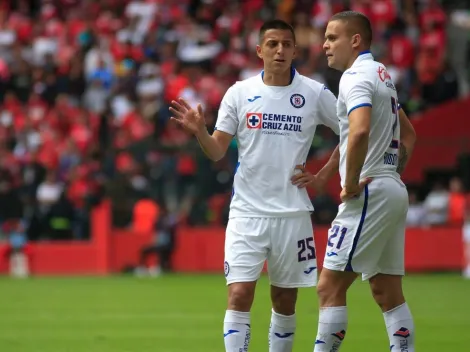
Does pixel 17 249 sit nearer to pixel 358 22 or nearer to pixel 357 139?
pixel 358 22

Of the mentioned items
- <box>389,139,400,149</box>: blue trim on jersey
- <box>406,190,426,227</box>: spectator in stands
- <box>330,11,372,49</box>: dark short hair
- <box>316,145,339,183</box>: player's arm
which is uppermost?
<box>330,11,372,49</box>: dark short hair

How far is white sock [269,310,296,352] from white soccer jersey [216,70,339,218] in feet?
2.69

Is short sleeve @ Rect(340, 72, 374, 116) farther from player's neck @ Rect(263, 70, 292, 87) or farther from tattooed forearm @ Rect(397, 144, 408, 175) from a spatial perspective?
player's neck @ Rect(263, 70, 292, 87)

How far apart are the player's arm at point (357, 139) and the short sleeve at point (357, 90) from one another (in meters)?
0.05

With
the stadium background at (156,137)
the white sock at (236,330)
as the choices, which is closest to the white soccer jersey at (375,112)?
the white sock at (236,330)

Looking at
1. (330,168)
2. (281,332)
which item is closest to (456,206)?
(330,168)

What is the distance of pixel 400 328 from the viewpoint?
8.38 m

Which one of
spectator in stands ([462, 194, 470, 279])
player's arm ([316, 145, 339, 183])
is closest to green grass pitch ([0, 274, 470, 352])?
spectator in stands ([462, 194, 470, 279])

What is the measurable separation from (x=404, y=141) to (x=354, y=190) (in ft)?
2.95

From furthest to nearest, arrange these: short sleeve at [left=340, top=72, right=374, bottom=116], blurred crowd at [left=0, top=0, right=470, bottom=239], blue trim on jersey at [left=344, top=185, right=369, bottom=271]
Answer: blurred crowd at [left=0, top=0, right=470, bottom=239] → blue trim on jersey at [left=344, top=185, right=369, bottom=271] → short sleeve at [left=340, top=72, right=374, bottom=116]

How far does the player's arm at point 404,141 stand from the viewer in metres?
8.68

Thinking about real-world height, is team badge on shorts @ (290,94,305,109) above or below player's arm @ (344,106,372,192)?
above

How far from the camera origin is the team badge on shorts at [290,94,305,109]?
8.95 m

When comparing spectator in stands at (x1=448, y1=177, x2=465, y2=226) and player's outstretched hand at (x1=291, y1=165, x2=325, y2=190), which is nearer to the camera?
player's outstretched hand at (x1=291, y1=165, x2=325, y2=190)
